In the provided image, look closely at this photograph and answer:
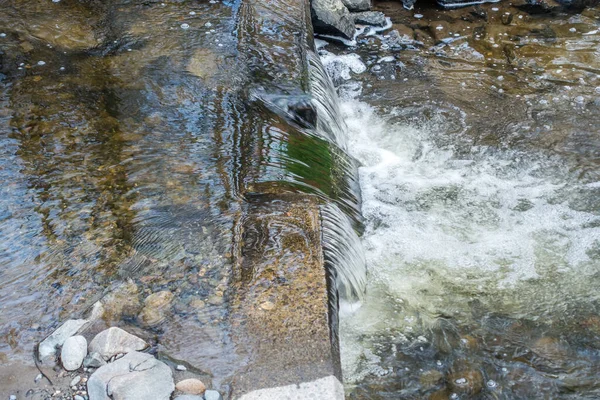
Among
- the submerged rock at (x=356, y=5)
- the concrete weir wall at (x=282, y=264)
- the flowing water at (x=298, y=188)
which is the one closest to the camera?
the concrete weir wall at (x=282, y=264)

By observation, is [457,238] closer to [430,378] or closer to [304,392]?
[430,378]

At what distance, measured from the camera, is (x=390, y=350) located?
147 inches

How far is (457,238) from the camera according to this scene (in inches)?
186

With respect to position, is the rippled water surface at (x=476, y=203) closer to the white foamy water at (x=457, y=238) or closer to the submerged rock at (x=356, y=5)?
the white foamy water at (x=457, y=238)

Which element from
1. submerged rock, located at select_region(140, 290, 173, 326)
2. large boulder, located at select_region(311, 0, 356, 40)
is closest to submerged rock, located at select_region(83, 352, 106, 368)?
submerged rock, located at select_region(140, 290, 173, 326)

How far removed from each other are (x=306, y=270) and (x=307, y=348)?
1.86ft

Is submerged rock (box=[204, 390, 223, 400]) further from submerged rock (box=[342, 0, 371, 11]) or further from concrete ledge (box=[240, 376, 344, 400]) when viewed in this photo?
submerged rock (box=[342, 0, 371, 11])

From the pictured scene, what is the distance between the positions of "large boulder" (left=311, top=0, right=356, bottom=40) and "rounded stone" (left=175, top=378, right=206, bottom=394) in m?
5.74

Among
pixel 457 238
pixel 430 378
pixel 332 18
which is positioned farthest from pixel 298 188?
pixel 332 18

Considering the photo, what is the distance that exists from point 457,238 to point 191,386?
264cm

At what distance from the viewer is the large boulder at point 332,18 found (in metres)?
7.62

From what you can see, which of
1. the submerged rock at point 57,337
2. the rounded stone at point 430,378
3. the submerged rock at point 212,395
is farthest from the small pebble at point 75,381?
the rounded stone at point 430,378

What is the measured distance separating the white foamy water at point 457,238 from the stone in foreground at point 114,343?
4.06 feet

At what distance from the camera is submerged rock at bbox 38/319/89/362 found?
120 inches
